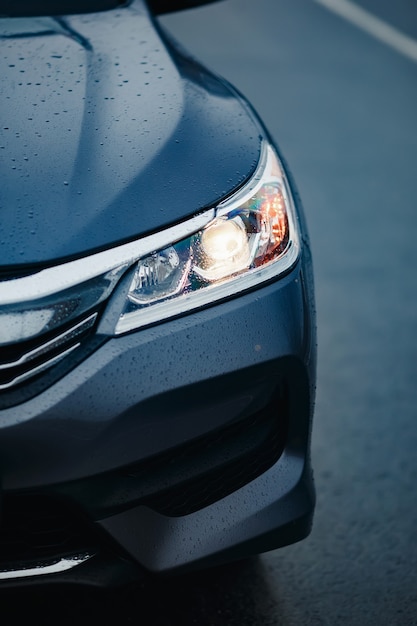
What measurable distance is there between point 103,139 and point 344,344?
1819 mm

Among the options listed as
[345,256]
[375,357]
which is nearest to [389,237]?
[345,256]

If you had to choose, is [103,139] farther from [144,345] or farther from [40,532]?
[40,532]

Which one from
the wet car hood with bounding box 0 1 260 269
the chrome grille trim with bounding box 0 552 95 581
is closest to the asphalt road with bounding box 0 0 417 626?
the chrome grille trim with bounding box 0 552 95 581

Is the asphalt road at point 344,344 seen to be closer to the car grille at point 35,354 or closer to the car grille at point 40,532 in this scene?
the car grille at point 40,532

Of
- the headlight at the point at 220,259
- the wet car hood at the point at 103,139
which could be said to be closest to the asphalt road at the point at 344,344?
the headlight at the point at 220,259

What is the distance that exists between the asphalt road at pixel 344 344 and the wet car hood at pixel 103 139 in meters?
0.76

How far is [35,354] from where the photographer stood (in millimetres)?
1857

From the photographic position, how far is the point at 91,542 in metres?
1.98

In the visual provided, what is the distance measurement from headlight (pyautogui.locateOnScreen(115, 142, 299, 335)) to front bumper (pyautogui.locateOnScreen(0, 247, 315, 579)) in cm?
4

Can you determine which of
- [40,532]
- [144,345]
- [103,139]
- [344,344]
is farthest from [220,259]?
[344,344]

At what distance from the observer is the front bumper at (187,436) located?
183cm

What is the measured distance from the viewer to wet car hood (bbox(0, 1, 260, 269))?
1956mm

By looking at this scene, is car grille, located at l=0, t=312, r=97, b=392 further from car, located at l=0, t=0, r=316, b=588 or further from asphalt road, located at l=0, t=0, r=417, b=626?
asphalt road, located at l=0, t=0, r=417, b=626

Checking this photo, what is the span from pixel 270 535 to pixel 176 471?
281mm
